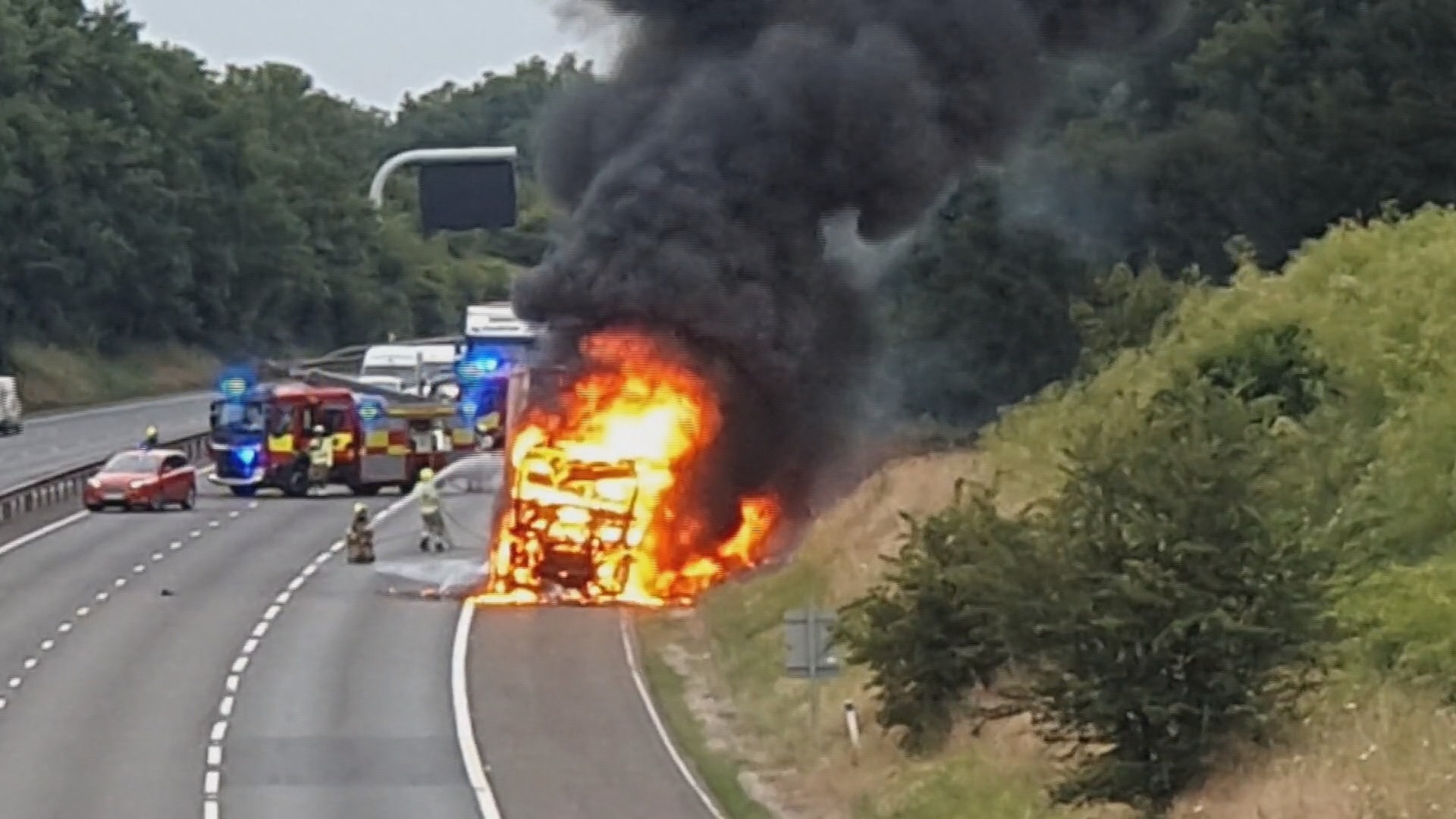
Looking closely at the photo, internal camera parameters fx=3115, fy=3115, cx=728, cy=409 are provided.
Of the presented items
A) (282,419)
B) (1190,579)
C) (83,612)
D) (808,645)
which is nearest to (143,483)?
(282,419)

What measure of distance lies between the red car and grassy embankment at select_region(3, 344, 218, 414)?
46644 millimetres

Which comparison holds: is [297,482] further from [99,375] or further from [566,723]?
[99,375]

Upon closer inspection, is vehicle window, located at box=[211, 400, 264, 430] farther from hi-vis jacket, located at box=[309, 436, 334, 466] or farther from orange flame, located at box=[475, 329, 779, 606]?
orange flame, located at box=[475, 329, 779, 606]

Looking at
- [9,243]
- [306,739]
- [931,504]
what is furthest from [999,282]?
[9,243]

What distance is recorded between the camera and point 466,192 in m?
59.9

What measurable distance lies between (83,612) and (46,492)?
20178 mm

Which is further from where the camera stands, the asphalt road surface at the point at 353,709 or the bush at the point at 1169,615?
the asphalt road surface at the point at 353,709

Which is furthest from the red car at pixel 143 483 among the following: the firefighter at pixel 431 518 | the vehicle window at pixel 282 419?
the firefighter at pixel 431 518

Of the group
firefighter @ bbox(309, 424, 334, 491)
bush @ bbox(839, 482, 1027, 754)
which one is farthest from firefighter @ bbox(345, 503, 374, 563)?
bush @ bbox(839, 482, 1027, 754)

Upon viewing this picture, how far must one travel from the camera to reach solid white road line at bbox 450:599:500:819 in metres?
29.9

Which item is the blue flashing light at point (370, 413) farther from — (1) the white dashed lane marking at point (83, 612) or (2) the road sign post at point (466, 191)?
(1) the white dashed lane marking at point (83, 612)

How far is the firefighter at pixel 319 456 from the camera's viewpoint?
6738 cm

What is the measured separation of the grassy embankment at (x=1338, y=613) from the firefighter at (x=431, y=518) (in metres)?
6.56

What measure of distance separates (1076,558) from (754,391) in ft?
59.6
